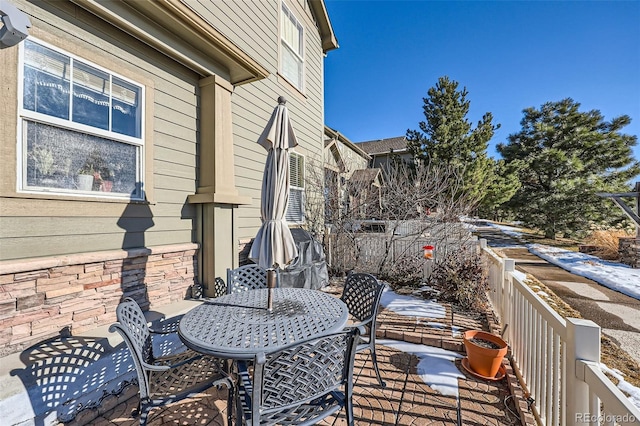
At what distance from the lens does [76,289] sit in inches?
107

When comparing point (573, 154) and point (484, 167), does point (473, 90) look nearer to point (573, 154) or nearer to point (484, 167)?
point (484, 167)

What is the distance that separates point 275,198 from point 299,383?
162 centimetres

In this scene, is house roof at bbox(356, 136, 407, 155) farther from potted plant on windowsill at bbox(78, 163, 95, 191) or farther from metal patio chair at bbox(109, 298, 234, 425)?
metal patio chair at bbox(109, 298, 234, 425)

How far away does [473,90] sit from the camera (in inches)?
Result: 647

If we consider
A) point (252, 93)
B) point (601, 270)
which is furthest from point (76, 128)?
point (601, 270)

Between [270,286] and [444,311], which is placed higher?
[270,286]

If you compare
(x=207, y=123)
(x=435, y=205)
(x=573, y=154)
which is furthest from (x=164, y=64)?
(x=573, y=154)

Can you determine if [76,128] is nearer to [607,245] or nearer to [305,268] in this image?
[305,268]

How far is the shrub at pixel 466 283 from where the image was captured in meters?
4.42

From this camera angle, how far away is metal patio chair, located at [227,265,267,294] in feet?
10.8

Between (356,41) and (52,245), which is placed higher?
(356,41)

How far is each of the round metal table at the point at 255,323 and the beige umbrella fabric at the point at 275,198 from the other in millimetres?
420

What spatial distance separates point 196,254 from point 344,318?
2750 mm

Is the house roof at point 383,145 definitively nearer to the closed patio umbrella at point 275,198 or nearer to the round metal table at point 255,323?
the closed patio umbrella at point 275,198
